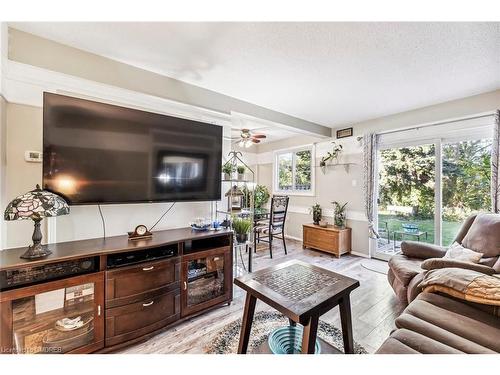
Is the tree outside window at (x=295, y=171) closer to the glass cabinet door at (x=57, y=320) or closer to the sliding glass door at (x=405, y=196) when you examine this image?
the sliding glass door at (x=405, y=196)

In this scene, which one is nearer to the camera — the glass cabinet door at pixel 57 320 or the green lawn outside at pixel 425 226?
the glass cabinet door at pixel 57 320

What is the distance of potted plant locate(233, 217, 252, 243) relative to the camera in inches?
106

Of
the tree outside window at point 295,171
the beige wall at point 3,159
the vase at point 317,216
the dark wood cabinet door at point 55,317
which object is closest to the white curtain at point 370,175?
the vase at point 317,216

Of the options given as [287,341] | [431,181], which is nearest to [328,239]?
[431,181]

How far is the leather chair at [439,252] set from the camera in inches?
75.7

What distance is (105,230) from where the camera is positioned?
2029 millimetres

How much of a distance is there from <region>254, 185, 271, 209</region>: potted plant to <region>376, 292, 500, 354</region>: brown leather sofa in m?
4.13

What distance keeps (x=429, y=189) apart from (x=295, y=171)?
259cm

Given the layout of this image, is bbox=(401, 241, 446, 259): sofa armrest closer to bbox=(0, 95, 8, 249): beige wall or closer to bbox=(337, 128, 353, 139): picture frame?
bbox=(337, 128, 353, 139): picture frame

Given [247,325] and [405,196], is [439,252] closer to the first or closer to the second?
[405,196]

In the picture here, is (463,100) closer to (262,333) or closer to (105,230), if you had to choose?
(262,333)

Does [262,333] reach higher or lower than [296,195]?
lower

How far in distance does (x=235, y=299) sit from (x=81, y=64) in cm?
277
